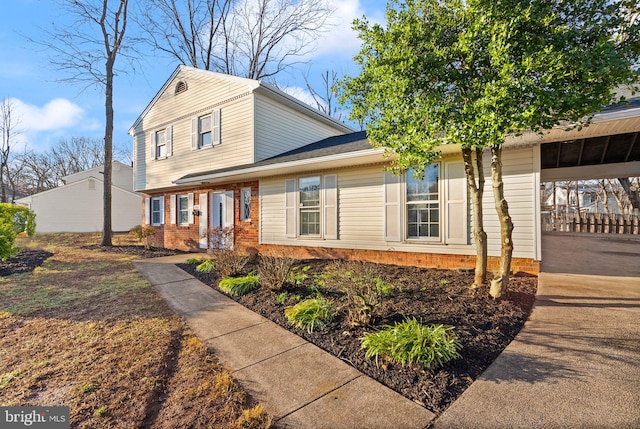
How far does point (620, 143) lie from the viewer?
607 centimetres

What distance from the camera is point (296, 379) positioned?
2.48 m

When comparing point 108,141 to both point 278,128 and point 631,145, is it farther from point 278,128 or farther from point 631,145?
point 631,145

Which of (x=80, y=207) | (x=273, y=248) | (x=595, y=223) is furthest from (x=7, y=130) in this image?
(x=595, y=223)

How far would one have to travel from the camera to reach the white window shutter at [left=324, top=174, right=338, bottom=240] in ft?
26.5

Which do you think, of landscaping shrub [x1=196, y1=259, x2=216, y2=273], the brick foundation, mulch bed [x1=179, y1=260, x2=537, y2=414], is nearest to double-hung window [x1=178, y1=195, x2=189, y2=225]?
the brick foundation

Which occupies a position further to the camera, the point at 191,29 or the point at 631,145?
the point at 191,29

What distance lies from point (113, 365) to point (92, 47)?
16.0m

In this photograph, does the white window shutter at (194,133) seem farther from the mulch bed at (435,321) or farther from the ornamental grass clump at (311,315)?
the ornamental grass clump at (311,315)

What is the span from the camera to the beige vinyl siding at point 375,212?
5.67 m

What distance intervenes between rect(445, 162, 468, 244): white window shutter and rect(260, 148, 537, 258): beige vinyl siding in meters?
0.13

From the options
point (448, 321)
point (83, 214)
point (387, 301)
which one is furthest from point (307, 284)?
point (83, 214)

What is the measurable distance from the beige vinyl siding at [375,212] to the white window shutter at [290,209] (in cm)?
15

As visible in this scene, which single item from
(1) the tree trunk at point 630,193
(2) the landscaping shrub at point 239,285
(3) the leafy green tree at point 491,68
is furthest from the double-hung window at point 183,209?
(1) the tree trunk at point 630,193

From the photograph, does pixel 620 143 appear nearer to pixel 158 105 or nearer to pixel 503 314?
pixel 503 314
